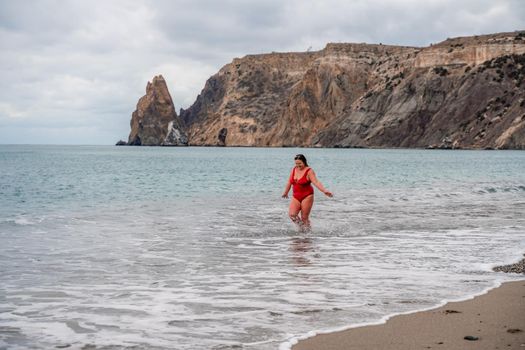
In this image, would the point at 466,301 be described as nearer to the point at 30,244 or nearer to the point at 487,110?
the point at 30,244

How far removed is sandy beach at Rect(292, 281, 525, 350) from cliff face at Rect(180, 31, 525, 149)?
363ft

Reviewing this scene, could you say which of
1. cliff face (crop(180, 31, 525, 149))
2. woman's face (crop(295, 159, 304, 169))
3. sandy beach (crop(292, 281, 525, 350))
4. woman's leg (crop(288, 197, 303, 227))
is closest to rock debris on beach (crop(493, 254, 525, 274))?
sandy beach (crop(292, 281, 525, 350))

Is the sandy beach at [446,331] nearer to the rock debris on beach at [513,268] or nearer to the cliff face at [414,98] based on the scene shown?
the rock debris on beach at [513,268]

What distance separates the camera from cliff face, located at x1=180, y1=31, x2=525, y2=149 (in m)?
124

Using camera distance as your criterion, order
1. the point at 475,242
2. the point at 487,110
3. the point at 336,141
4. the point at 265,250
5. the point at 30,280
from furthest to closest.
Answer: the point at 336,141 < the point at 487,110 < the point at 475,242 < the point at 265,250 < the point at 30,280

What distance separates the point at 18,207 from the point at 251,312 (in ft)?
60.0

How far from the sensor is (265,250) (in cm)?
1269

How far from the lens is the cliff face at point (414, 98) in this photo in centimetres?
12388

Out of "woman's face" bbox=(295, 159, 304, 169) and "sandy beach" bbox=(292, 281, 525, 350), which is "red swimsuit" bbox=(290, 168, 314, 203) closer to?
"woman's face" bbox=(295, 159, 304, 169)

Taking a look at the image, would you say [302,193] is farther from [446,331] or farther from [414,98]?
[414,98]

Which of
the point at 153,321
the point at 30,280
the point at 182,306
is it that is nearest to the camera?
the point at 153,321

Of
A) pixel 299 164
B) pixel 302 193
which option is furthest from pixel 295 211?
pixel 299 164

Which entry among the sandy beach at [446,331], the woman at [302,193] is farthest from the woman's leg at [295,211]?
the sandy beach at [446,331]

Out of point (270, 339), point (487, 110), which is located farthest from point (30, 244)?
point (487, 110)
